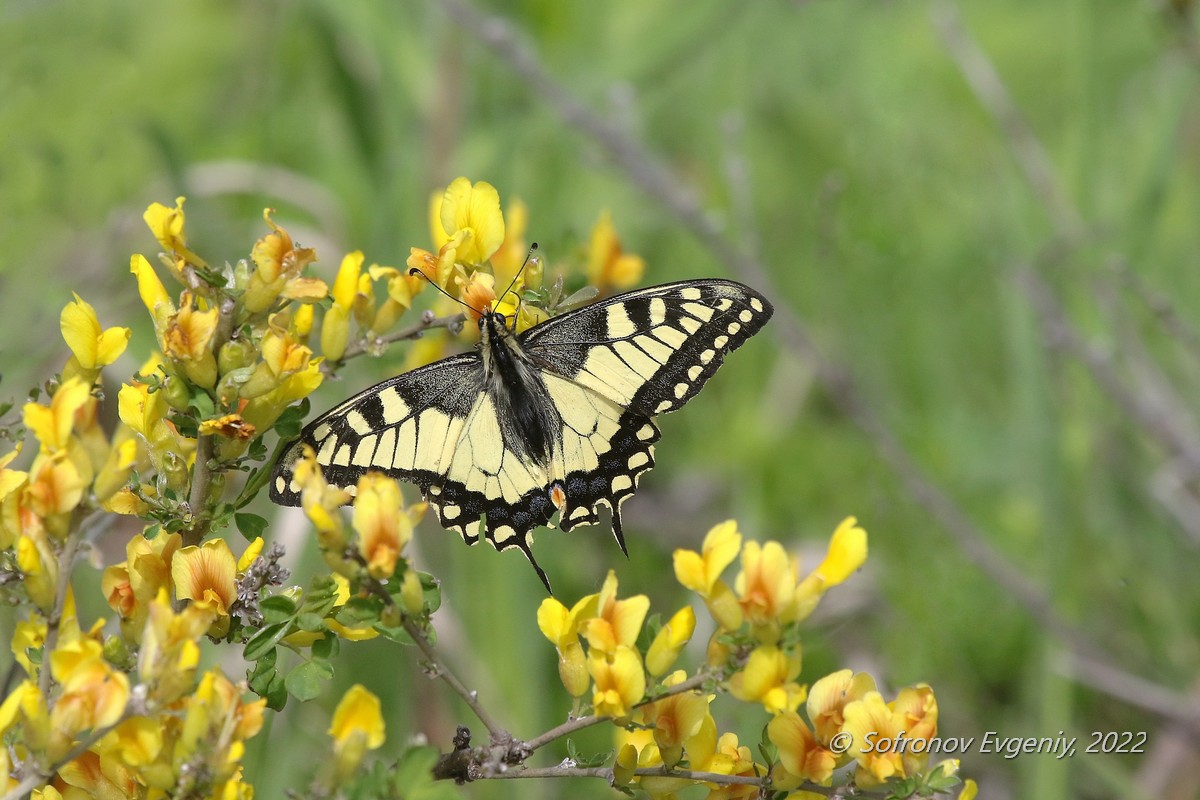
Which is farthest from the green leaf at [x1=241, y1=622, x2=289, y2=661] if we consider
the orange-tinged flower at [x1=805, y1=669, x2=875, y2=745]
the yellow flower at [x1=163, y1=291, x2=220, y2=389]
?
the orange-tinged flower at [x1=805, y1=669, x2=875, y2=745]

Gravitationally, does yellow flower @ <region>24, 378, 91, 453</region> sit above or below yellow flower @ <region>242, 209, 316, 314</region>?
below

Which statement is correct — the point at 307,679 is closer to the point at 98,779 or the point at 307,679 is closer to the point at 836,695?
the point at 98,779

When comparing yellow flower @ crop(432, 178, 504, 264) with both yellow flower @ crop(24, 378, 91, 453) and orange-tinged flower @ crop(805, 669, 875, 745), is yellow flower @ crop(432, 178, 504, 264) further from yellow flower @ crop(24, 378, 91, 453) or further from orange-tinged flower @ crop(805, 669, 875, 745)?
orange-tinged flower @ crop(805, 669, 875, 745)

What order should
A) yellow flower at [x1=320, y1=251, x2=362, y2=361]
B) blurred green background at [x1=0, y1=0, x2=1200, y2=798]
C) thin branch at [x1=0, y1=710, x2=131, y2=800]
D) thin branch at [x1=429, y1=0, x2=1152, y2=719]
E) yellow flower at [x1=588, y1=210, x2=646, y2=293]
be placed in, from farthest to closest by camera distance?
blurred green background at [x1=0, y1=0, x2=1200, y2=798] < thin branch at [x1=429, y1=0, x2=1152, y2=719] < yellow flower at [x1=588, y1=210, x2=646, y2=293] < yellow flower at [x1=320, y1=251, x2=362, y2=361] < thin branch at [x1=0, y1=710, x2=131, y2=800]

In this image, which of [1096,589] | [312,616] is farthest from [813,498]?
[312,616]

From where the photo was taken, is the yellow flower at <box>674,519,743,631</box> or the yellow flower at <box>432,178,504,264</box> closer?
the yellow flower at <box>674,519,743,631</box>

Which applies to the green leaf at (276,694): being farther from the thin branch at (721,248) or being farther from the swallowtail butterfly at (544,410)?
the thin branch at (721,248)

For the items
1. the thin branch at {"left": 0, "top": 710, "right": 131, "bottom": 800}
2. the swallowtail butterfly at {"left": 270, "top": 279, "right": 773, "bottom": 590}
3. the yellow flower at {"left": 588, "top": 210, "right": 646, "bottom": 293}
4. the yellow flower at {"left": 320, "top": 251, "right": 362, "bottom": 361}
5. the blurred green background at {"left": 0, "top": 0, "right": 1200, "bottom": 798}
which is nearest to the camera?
the thin branch at {"left": 0, "top": 710, "right": 131, "bottom": 800}

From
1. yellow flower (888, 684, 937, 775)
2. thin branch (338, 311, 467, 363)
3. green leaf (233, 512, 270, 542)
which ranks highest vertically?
thin branch (338, 311, 467, 363)
